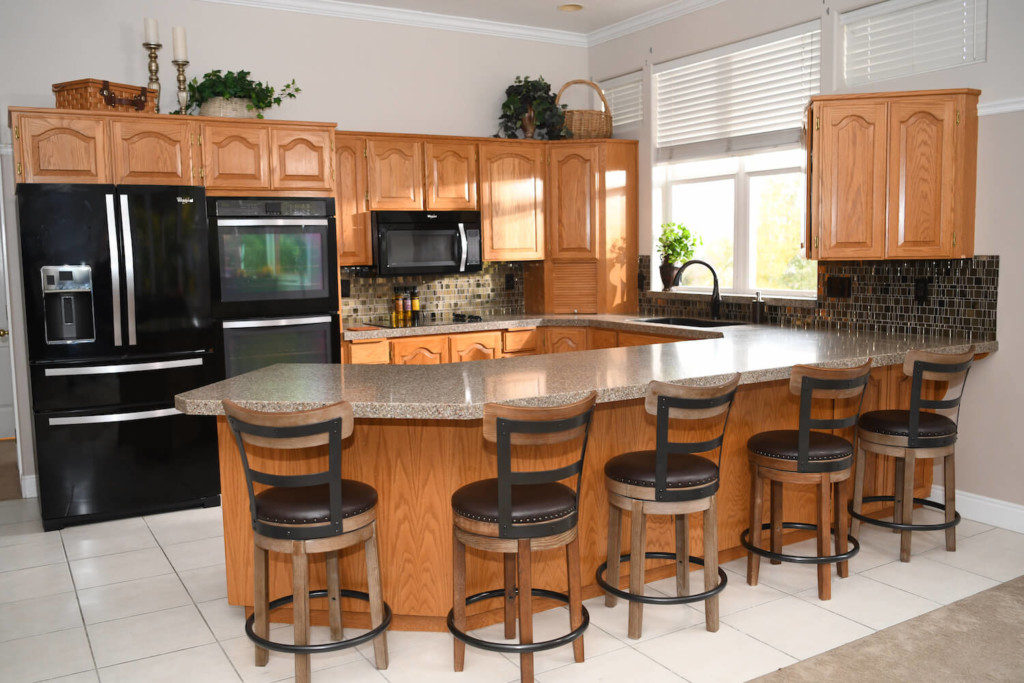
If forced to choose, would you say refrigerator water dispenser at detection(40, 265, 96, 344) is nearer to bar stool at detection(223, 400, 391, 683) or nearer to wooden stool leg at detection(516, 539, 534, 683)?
bar stool at detection(223, 400, 391, 683)

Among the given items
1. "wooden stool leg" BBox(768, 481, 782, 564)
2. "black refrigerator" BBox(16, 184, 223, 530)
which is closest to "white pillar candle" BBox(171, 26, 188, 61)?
"black refrigerator" BBox(16, 184, 223, 530)

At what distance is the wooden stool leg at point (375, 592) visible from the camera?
9.21 ft

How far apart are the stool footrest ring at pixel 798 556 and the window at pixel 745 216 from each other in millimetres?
2045

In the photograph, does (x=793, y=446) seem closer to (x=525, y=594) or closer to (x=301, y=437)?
(x=525, y=594)

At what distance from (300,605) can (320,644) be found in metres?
0.17

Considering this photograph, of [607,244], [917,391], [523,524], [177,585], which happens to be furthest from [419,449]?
[607,244]

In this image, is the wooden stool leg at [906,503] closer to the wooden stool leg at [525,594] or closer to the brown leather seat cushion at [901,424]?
the brown leather seat cushion at [901,424]

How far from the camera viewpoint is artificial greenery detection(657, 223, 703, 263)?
5.81 m

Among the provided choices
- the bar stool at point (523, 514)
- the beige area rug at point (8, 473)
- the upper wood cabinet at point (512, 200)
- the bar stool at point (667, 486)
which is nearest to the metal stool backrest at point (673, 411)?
the bar stool at point (667, 486)

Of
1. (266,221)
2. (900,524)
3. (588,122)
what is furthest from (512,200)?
(900,524)

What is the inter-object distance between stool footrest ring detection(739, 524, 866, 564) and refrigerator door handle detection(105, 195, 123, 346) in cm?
344

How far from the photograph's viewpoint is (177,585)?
12.1 ft

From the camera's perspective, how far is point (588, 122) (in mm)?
6242

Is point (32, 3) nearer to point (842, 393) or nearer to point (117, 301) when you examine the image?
point (117, 301)
